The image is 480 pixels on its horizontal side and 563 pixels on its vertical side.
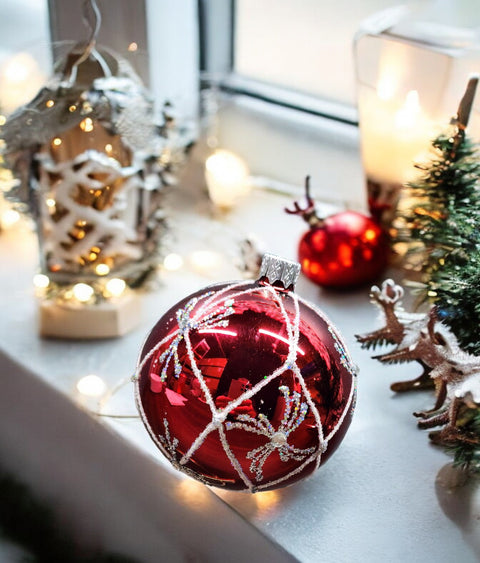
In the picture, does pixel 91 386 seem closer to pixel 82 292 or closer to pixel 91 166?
pixel 82 292

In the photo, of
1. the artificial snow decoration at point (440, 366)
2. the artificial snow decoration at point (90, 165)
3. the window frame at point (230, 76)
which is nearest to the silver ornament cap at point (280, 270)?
the artificial snow decoration at point (440, 366)

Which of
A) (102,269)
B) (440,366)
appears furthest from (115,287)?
(440,366)

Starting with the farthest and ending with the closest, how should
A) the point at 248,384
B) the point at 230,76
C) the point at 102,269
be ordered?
1. the point at 230,76
2. the point at 102,269
3. the point at 248,384

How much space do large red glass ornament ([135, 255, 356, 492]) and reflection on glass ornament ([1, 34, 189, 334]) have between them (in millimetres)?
211

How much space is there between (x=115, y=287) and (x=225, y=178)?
0.25m

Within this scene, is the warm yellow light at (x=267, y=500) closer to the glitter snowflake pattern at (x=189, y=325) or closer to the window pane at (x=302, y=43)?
the glitter snowflake pattern at (x=189, y=325)

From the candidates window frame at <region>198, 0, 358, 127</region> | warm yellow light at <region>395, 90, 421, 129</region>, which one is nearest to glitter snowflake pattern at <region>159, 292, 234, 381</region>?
warm yellow light at <region>395, 90, 421, 129</region>

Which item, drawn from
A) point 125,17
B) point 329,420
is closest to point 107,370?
point 329,420

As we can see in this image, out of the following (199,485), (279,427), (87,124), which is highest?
(87,124)

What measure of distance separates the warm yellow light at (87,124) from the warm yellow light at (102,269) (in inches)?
5.6

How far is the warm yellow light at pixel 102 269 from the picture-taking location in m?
0.76

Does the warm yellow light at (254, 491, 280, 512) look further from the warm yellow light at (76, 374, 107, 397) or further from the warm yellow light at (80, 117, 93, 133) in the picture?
the warm yellow light at (80, 117, 93, 133)

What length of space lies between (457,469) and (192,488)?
22 cm

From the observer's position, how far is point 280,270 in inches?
21.5
